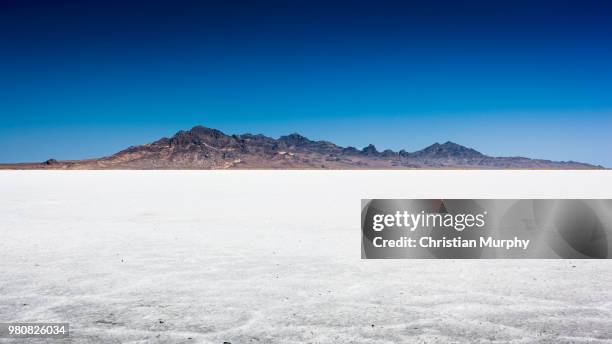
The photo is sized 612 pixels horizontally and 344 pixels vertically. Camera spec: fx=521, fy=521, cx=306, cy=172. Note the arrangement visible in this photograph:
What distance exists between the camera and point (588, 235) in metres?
8.27

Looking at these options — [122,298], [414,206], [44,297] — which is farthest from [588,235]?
[44,297]

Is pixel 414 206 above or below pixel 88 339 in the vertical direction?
above

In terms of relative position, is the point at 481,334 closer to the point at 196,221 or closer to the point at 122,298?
the point at 122,298

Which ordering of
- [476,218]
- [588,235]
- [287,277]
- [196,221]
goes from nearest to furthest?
[287,277], [476,218], [588,235], [196,221]

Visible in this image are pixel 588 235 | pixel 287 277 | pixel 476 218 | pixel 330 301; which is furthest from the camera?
Result: pixel 588 235

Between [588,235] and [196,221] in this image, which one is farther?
[196,221]

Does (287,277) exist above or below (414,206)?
below

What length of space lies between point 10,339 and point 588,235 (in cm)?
800

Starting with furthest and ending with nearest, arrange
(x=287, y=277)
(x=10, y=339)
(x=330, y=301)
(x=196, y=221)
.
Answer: (x=196, y=221)
(x=287, y=277)
(x=330, y=301)
(x=10, y=339)

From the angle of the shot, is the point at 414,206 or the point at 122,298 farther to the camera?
the point at 414,206

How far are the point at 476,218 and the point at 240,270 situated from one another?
319 centimetres

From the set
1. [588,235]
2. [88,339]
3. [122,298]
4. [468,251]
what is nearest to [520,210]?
[588,235]

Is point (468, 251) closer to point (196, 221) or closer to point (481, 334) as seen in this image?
point (481, 334)

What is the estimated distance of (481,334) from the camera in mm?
4035
